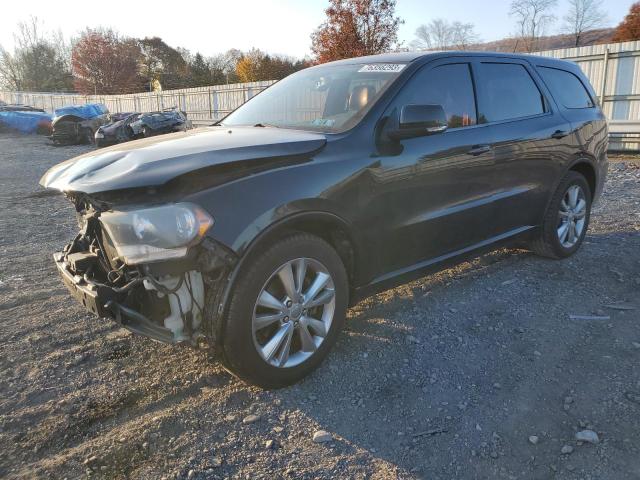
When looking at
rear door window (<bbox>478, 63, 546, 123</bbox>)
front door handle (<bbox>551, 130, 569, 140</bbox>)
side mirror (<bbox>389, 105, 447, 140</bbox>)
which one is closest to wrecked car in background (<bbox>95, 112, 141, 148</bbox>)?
rear door window (<bbox>478, 63, 546, 123</bbox>)

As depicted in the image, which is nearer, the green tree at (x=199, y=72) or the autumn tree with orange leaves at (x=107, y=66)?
the green tree at (x=199, y=72)

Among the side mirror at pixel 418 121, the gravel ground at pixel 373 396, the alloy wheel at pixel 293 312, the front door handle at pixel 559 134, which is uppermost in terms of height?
the side mirror at pixel 418 121

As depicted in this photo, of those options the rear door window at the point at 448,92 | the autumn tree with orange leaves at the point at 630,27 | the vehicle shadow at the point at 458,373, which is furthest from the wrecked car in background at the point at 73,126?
the autumn tree with orange leaves at the point at 630,27

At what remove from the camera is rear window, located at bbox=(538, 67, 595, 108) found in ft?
15.9

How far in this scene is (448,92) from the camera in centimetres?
374

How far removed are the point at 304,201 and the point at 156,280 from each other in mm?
881

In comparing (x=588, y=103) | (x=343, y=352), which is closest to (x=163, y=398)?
(x=343, y=352)

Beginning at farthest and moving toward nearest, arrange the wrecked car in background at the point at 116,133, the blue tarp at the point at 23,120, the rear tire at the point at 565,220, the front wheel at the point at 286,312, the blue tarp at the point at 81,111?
1. the blue tarp at the point at 23,120
2. the blue tarp at the point at 81,111
3. the wrecked car in background at the point at 116,133
4. the rear tire at the point at 565,220
5. the front wheel at the point at 286,312

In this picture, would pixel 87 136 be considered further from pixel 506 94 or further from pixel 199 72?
pixel 199 72

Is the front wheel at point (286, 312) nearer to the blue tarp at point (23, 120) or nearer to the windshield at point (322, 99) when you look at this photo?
the windshield at point (322, 99)

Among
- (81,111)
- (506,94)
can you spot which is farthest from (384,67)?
(81,111)

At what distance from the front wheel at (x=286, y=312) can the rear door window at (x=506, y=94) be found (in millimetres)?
1921

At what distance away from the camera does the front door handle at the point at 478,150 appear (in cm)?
379

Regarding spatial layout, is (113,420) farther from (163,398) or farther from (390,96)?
(390,96)
